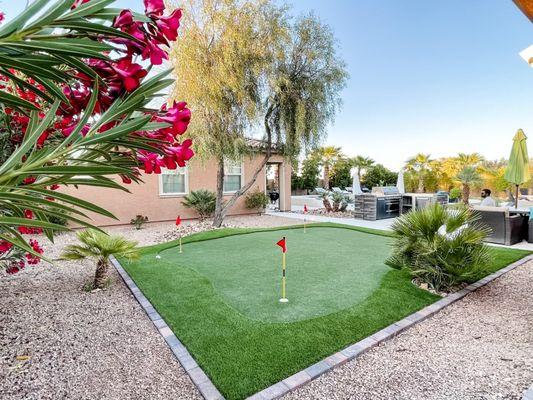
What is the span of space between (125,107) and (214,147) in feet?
29.8

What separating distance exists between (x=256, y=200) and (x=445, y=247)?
11328mm

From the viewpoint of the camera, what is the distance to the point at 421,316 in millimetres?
3896

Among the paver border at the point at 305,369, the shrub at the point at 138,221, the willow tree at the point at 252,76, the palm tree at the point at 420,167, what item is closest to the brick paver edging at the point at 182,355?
the paver border at the point at 305,369

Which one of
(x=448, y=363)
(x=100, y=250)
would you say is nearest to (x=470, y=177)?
(x=448, y=363)

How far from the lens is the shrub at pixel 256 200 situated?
15.5 meters

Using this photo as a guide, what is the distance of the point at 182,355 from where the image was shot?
3.02 meters

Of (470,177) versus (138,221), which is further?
(470,177)

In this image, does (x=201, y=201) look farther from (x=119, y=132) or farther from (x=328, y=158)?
(x=328, y=158)

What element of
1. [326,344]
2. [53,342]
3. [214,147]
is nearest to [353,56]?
[214,147]

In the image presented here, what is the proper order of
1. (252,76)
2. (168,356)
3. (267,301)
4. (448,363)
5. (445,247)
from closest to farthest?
(448,363), (168,356), (267,301), (445,247), (252,76)

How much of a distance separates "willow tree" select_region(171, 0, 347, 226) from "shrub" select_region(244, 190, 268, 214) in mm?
4240

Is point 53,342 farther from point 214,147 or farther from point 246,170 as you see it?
point 246,170

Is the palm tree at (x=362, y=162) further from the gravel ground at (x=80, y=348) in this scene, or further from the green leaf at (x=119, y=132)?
the green leaf at (x=119, y=132)

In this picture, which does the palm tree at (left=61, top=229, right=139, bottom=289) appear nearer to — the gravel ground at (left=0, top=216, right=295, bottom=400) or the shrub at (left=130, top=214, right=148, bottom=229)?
the gravel ground at (left=0, top=216, right=295, bottom=400)
